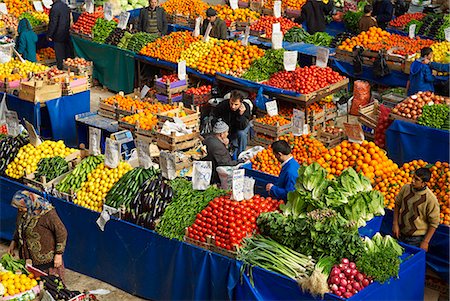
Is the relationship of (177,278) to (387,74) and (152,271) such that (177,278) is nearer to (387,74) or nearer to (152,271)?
(152,271)

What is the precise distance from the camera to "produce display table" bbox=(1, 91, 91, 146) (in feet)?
44.1

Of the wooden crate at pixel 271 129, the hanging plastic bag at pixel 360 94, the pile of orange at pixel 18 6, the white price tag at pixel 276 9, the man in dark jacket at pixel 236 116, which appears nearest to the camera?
the man in dark jacket at pixel 236 116

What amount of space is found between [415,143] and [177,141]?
3271mm

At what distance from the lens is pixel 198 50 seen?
14766 millimetres

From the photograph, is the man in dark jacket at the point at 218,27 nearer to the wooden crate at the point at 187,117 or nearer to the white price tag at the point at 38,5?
the wooden crate at the point at 187,117

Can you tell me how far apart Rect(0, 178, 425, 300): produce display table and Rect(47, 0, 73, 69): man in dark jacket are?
687 centimetres

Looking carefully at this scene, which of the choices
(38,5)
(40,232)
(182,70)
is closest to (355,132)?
(40,232)

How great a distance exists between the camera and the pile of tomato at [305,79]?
13109 millimetres

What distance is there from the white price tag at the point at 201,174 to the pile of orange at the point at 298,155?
1.42 m

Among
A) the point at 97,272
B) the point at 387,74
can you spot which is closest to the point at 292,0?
the point at 387,74

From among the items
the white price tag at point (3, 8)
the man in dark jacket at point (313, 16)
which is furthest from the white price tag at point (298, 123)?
the white price tag at point (3, 8)

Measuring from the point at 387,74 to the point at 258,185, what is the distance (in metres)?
4.80

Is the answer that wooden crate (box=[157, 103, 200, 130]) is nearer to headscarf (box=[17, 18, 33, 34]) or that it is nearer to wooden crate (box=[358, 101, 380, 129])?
wooden crate (box=[358, 101, 380, 129])

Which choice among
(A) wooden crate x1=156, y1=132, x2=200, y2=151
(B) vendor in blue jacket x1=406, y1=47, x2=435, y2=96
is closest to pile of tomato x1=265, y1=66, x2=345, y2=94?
(B) vendor in blue jacket x1=406, y1=47, x2=435, y2=96
